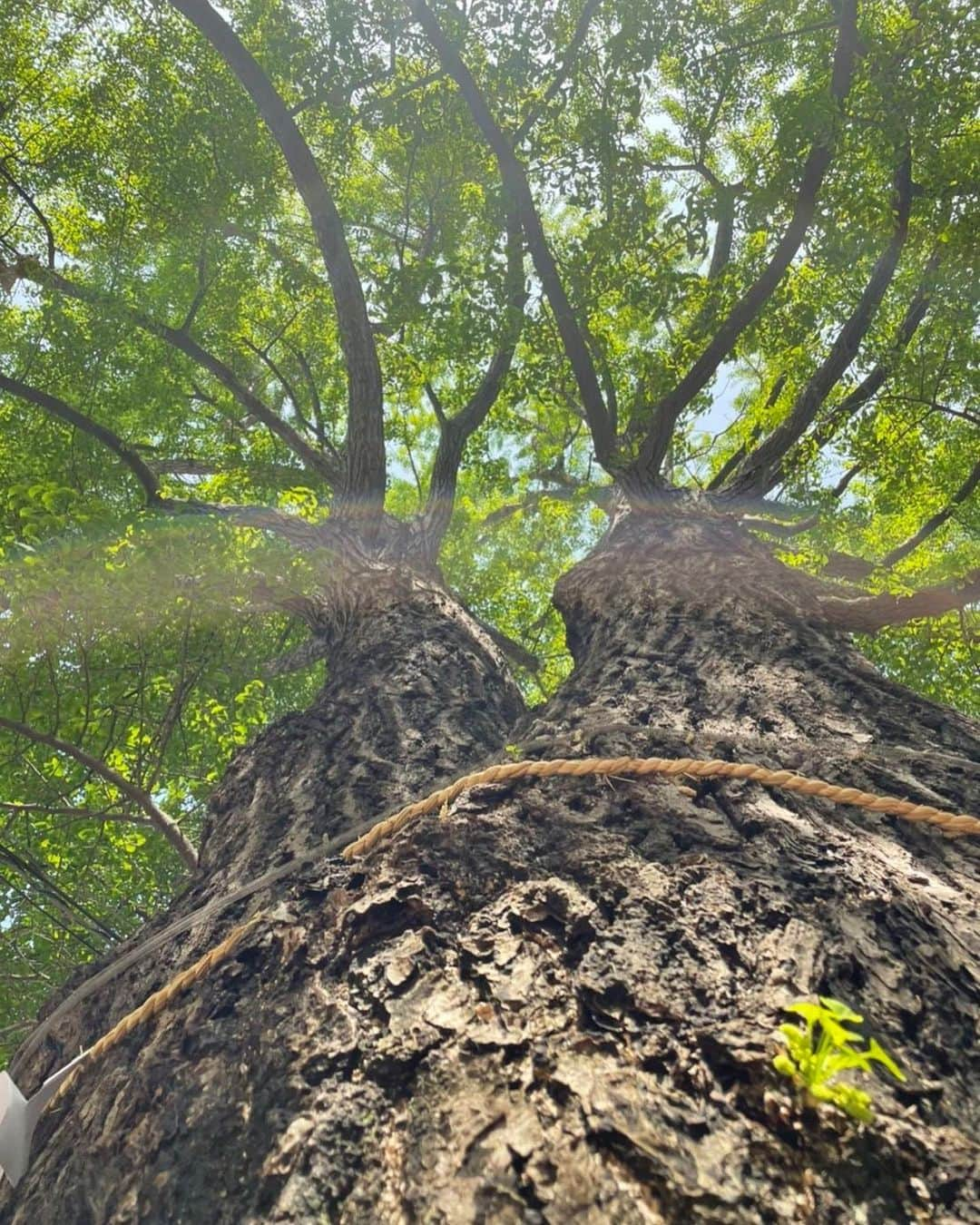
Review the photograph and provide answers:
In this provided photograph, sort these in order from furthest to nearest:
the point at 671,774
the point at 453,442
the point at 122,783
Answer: the point at 453,442 → the point at 122,783 → the point at 671,774

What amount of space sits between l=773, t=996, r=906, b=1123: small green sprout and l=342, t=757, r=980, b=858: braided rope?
0.59m

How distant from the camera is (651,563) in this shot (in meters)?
3.76

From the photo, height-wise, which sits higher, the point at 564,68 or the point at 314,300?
the point at 314,300

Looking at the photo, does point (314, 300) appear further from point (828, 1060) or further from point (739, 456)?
point (828, 1060)

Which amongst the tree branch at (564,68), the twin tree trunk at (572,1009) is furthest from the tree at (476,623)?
the tree branch at (564,68)

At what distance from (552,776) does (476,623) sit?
228 centimetres

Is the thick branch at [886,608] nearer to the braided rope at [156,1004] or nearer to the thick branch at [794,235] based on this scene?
the thick branch at [794,235]

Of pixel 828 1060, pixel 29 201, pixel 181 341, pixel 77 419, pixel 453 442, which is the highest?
pixel 29 201

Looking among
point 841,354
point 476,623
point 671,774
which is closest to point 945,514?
point 841,354

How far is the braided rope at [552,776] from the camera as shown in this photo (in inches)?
54.6

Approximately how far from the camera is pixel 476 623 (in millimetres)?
4047

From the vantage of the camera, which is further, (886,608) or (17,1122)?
(886,608)

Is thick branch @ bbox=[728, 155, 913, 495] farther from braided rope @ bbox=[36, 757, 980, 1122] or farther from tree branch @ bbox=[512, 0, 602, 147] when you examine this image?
braided rope @ bbox=[36, 757, 980, 1122]

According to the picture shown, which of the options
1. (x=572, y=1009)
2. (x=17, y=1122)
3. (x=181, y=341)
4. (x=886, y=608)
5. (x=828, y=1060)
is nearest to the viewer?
(x=828, y=1060)
